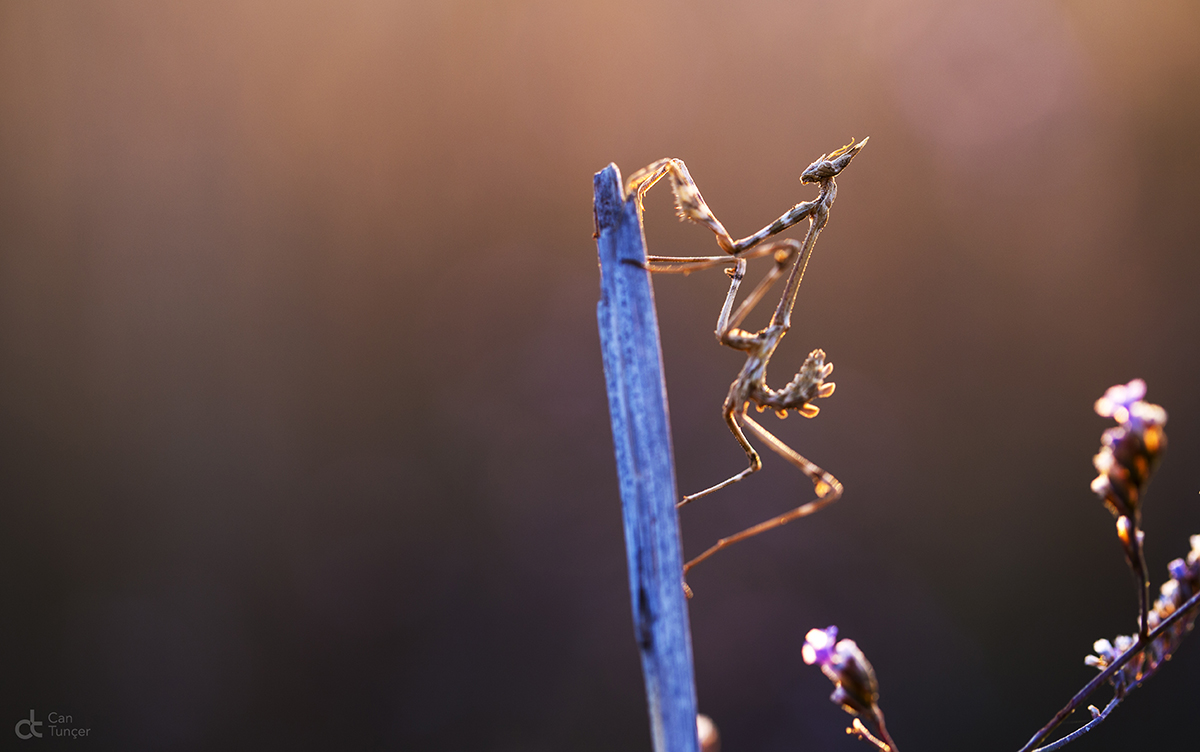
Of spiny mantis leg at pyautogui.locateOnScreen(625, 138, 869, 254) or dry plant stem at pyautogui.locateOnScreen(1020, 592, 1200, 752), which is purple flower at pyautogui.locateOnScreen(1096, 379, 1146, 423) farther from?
spiny mantis leg at pyautogui.locateOnScreen(625, 138, 869, 254)

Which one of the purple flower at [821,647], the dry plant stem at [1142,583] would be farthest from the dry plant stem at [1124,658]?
the purple flower at [821,647]

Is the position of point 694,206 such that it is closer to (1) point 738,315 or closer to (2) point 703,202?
(2) point 703,202

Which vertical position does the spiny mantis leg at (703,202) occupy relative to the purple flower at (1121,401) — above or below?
above

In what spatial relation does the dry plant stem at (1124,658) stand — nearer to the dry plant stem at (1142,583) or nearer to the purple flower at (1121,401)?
the dry plant stem at (1142,583)

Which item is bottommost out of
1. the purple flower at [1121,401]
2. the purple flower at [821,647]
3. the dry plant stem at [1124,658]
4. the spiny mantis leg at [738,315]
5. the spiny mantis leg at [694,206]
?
the dry plant stem at [1124,658]

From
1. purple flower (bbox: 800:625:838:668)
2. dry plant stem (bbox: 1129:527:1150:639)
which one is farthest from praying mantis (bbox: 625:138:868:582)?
dry plant stem (bbox: 1129:527:1150:639)

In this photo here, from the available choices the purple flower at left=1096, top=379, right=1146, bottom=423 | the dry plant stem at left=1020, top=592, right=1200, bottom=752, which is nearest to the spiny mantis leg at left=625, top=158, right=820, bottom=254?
the purple flower at left=1096, top=379, right=1146, bottom=423

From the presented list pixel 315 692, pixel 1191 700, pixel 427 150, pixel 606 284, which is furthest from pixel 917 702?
pixel 427 150

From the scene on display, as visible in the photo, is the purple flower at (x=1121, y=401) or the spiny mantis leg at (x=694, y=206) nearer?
the purple flower at (x=1121, y=401)

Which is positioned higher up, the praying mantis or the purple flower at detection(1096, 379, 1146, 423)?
the praying mantis

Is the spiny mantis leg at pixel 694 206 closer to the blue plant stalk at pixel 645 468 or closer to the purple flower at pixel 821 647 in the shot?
the blue plant stalk at pixel 645 468

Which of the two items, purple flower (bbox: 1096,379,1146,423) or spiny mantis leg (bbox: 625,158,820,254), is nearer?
purple flower (bbox: 1096,379,1146,423)

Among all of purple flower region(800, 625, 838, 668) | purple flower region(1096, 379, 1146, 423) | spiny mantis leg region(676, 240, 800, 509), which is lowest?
purple flower region(800, 625, 838, 668)
